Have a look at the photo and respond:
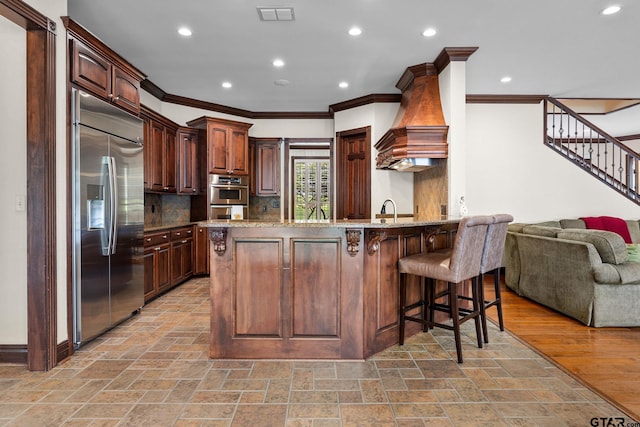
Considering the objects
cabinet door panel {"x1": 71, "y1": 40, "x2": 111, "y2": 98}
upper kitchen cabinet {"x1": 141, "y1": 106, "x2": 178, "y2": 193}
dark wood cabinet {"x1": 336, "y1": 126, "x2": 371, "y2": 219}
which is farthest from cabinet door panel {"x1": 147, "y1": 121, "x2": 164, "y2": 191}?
dark wood cabinet {"x1": 336, "y1": 126, "x2": 371, "y2": 219}

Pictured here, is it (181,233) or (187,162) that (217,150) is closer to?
(187,162)

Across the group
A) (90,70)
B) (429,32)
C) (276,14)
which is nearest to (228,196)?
(90,70)

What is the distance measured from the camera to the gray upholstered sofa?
3.25 metres

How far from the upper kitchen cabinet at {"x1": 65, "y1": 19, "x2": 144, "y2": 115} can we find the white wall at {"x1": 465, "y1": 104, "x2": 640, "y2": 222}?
15.6 ft

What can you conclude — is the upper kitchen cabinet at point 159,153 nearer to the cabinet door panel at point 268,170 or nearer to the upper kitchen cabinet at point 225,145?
the upper kitchen cabinet at point 225,145

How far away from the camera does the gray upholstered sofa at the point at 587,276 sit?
3.25 meters

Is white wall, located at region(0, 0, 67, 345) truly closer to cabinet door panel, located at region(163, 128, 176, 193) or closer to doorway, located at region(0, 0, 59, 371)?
doorway, located at region(0, 0, 59, 371)

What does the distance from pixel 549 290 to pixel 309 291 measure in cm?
287

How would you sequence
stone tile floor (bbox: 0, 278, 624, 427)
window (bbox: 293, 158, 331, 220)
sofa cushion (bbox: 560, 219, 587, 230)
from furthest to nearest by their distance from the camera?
window (bbox: 293, 158, 331, 220), sofa cushion (bbox: 560, 219, 587, 230), stone tile floor (bbox: 0, 278, 624, 427)

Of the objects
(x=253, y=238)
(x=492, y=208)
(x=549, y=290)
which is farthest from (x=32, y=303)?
(x=492, y=208)

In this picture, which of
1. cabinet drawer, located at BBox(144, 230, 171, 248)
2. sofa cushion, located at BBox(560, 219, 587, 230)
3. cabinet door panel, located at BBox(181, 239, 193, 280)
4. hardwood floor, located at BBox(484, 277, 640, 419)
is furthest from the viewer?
sofa cushion, located at BBox(560, 219, 587, 230)

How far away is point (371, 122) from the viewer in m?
5.46

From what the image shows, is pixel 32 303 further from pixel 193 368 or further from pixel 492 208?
pixel 492 208

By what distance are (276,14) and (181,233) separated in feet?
10.4
